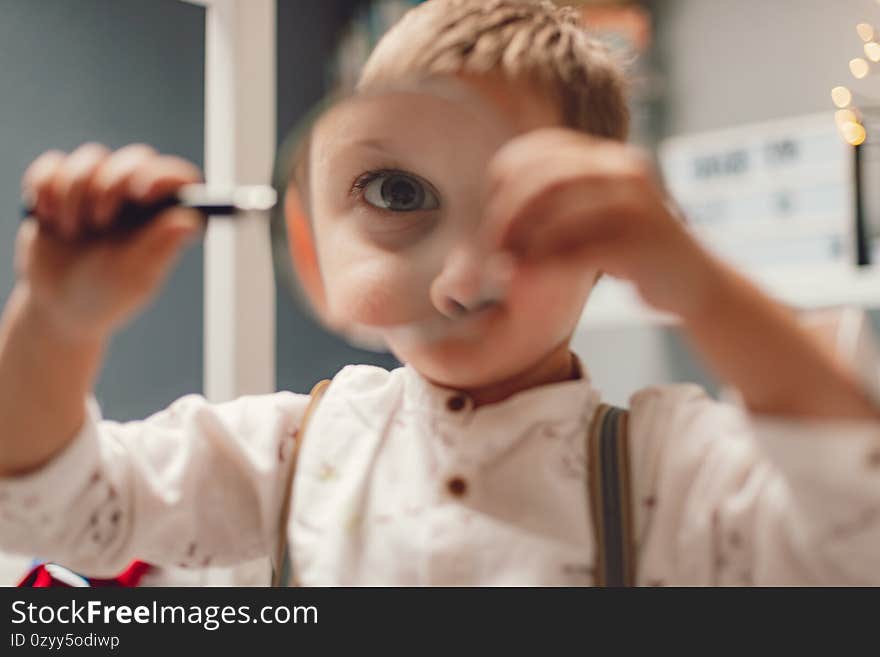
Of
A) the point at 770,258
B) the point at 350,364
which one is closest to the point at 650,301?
the point at 350,364

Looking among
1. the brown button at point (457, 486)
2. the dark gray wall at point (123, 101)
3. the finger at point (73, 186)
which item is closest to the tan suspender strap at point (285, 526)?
the brown button at point (457, 486)

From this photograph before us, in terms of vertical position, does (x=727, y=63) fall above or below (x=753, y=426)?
above

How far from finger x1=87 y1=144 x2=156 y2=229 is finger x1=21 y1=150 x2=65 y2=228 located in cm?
2

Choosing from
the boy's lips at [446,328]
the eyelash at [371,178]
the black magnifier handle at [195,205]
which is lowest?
the boy's lips at [446,328]

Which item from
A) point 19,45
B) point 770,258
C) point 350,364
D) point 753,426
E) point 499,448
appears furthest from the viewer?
point 770,258

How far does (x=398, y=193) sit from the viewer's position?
1.65 ft

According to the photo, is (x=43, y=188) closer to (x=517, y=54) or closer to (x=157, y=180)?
(x=157, y=180)

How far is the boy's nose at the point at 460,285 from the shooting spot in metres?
0.45

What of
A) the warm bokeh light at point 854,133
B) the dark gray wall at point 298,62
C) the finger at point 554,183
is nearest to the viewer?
the finger at point 554,183

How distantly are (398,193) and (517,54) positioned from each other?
0.34ft

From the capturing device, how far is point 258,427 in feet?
1.92

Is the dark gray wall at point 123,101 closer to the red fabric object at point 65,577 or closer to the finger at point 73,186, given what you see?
the red fabric object at point 65,577
